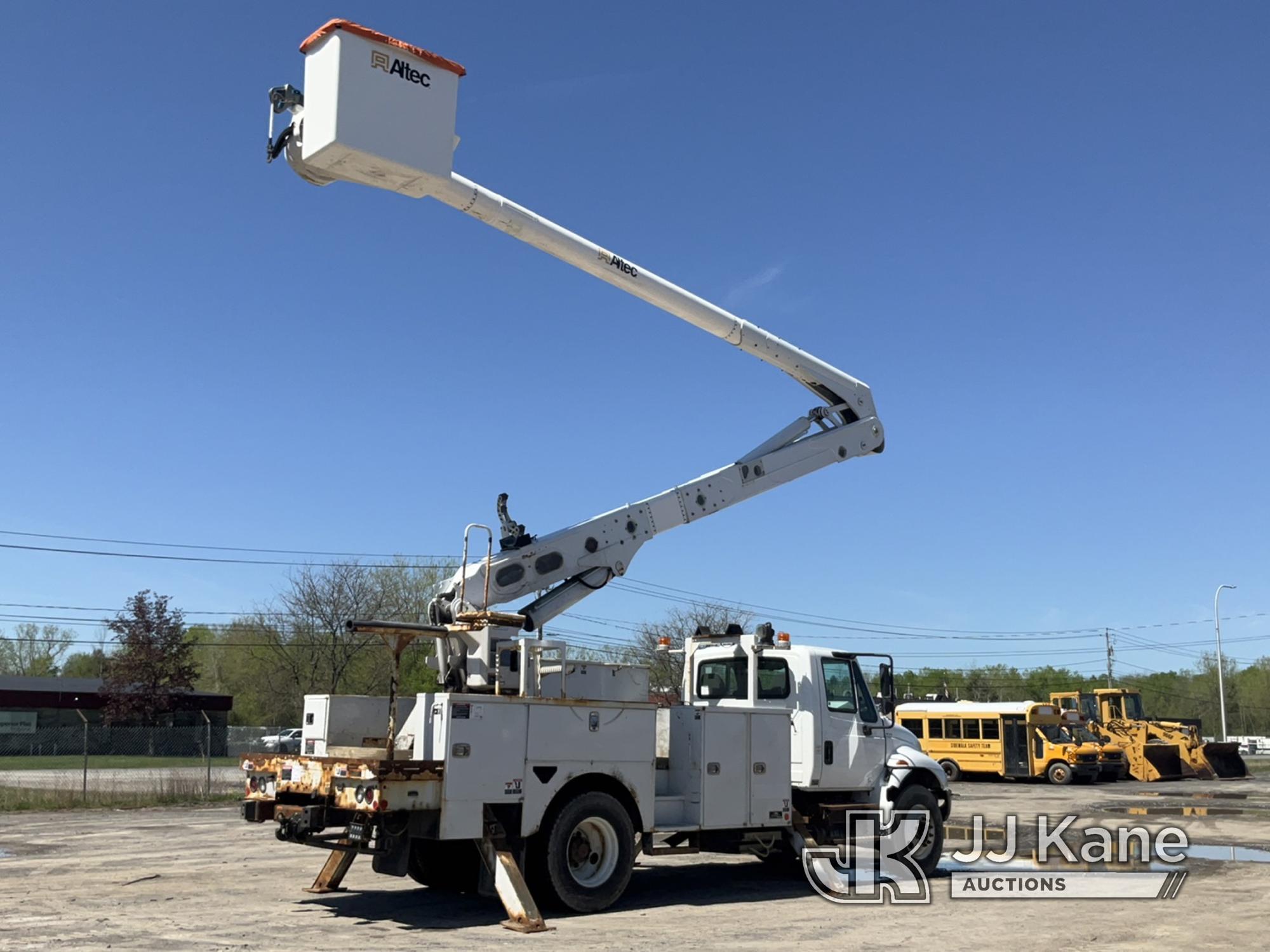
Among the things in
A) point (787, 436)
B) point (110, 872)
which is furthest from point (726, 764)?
point (110, 872)

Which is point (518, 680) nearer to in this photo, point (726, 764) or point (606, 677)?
point (606, 677)

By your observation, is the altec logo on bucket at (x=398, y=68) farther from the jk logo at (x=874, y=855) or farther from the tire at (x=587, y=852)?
the jk logo at (x=874, y=855)

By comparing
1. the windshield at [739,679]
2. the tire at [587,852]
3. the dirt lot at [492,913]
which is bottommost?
the dirt lot at [492,913]

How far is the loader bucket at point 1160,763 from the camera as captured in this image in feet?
131

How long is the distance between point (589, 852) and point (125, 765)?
1449 inches

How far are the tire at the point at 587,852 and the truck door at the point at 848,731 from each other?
3035mm

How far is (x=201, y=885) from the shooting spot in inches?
492

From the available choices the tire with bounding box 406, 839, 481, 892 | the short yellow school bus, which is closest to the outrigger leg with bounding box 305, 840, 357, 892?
the tire with bounding box 406, 839, 481, 892

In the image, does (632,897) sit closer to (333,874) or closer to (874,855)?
(333,874)

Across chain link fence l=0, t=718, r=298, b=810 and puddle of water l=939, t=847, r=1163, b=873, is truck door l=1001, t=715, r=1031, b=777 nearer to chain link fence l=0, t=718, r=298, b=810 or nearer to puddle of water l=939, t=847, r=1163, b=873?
puddle of water l=939, t=847, r=1163, b=873

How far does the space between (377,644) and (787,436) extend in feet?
157

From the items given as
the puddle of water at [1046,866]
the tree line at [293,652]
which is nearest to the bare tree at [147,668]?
the tree line at [293,652]

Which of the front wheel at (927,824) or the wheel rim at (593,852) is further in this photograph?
the front wheel at (927,824)

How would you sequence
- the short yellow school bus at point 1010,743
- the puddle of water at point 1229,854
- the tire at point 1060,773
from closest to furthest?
the puddle of water at point 1229,854
the tire at point 1060,773
the short yellow school bus at point 1010,743
